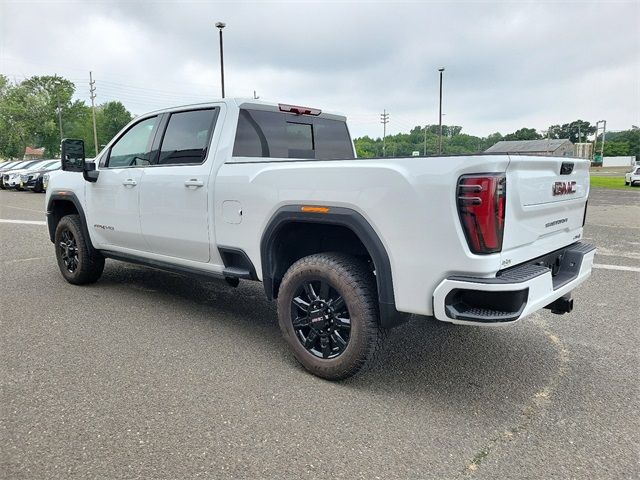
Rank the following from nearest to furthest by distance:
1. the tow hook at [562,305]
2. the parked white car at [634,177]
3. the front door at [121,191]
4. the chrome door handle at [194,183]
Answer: the tow hook at [562,305], the chrome door handle at [194,183], the front door at [121,191], the parked white car at [634,177]

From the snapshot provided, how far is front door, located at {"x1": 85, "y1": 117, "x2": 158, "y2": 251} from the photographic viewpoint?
180 inches

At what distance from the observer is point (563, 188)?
313cm

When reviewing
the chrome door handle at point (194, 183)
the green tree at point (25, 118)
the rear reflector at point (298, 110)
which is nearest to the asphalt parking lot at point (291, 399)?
the chrome door handle at point (194, 183)

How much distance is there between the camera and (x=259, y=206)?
3.44 m

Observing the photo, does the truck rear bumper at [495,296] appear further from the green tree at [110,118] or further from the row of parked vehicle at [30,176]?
the green tree at [110,118]

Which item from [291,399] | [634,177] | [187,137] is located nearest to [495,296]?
[291,399]

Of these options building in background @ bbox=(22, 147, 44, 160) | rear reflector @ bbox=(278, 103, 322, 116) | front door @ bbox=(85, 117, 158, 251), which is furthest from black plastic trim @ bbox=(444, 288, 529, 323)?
building in background @ bbox=(22, 147, 44, 160)

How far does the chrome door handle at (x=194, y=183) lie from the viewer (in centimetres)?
386

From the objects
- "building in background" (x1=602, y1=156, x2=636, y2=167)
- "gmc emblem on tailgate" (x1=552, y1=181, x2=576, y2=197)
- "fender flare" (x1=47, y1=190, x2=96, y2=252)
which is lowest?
"fender flare" (x1=47, y1=190, x2=96, y2=252)

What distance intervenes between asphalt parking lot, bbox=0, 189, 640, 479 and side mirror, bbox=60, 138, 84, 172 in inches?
54.3

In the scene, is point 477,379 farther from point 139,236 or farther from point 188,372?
point 139,236

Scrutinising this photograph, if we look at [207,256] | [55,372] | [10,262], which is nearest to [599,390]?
[207,256]

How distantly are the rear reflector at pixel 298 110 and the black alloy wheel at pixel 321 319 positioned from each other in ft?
6.11

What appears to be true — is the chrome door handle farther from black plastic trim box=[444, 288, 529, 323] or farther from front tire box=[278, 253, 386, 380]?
black plastic trim box=[444, 288, 529, 323]
